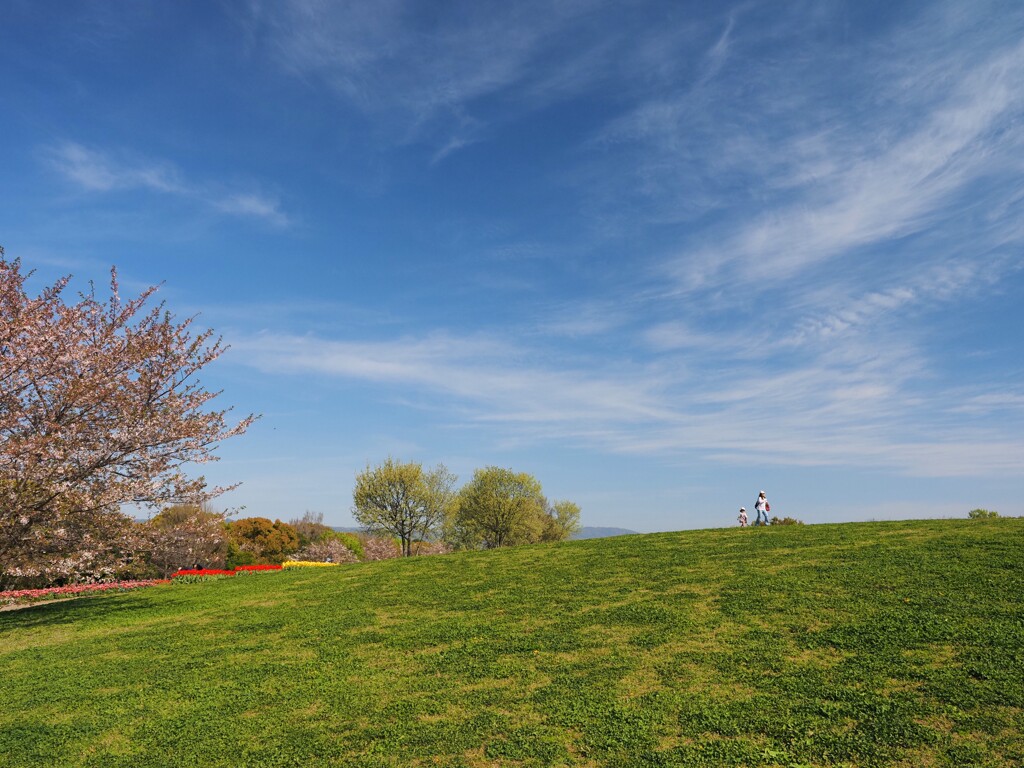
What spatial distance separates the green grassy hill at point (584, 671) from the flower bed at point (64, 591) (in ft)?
30.3

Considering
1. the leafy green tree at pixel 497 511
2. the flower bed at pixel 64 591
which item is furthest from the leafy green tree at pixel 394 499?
the flower bed at pixel 64 591

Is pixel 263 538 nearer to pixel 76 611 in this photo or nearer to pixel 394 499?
pixel 394 499

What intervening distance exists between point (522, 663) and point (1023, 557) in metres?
12.5

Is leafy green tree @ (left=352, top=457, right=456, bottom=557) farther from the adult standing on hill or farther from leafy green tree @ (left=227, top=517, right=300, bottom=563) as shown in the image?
the adult standing on hill

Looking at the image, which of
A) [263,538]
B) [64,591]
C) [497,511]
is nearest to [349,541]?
[263,538]

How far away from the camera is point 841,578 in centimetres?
1407

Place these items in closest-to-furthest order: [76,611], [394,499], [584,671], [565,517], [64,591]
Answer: [584,671]
[76,611]
[64,591]
[394,499]
[565,517]

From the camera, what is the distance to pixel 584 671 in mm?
10148

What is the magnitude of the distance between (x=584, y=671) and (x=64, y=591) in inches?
1033

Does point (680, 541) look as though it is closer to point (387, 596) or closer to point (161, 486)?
point (387, 596)

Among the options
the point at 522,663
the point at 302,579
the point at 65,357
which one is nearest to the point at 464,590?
the point at 522,663

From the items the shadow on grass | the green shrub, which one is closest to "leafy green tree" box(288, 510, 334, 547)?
the green shrub

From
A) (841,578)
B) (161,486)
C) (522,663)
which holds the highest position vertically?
(161,486)

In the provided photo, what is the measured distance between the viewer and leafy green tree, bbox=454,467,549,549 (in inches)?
2653
